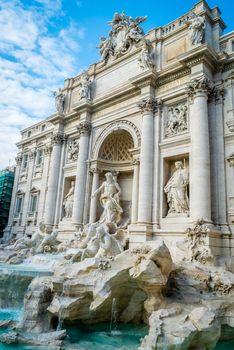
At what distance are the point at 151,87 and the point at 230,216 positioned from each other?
7087 millimetres

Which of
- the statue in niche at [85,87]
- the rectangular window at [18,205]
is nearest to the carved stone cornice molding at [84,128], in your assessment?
the statue in niche at [85,87]

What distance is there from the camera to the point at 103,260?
750 centimetres

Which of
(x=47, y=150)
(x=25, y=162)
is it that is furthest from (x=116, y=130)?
(x=25, y=162)

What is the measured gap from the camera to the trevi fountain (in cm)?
673

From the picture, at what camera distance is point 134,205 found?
13703 millimetres

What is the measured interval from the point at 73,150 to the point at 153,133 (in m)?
6.35

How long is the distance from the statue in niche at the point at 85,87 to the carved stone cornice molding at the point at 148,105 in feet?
15.0

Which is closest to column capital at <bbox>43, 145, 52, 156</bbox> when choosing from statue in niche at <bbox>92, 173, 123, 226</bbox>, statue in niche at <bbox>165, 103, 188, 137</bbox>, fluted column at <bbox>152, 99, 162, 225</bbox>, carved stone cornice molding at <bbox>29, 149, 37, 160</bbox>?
carved stone cornice molding at <bbox>29, 149, 37, 160</bbox>

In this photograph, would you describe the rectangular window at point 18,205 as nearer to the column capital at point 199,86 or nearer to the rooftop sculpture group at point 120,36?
the rooftop sculpture group at point 120,36

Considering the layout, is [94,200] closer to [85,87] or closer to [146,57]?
[85,87]

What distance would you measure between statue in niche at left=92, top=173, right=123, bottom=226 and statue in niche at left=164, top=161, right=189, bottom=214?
3005 mm

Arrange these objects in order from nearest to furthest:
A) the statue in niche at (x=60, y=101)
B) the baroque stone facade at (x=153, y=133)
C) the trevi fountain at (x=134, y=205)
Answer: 1. the trevi fountain at (x=134, y=205)
2. the baroque stone facade at (x=153, y=133)
3. the statue in niche at (x=60, y=101)

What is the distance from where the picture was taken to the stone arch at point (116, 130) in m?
14.5

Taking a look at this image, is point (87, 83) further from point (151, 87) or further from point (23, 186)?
point (23, 186)
